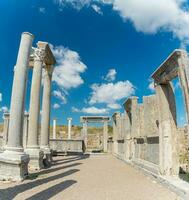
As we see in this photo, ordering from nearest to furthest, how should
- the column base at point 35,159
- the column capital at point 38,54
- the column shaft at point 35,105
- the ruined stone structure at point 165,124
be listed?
the ruined stone structure at point 165,124
the column base at point 35,159
the column shaft at point 35,105
the column capital at point 38,54

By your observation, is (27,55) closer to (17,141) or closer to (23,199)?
(17,141)

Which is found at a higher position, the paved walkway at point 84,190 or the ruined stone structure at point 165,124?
the ruined stone structure at point 165,124

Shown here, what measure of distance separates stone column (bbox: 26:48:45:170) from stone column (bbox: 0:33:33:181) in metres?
2.74

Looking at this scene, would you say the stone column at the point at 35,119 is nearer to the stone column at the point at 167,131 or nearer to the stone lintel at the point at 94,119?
the stone column at the point at 167,131

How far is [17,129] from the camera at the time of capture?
9711 millimetres

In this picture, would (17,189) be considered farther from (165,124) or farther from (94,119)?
(94,119)

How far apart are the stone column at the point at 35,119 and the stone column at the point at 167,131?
5648mm

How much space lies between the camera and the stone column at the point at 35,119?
1266 cm

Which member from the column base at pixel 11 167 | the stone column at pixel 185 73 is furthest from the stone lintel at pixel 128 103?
the column base at pixel 11 167

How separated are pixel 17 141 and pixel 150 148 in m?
5.39

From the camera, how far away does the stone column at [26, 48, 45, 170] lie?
12.7 meters

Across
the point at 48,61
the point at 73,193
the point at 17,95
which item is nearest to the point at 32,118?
the point at 17,95

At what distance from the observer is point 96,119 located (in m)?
34.4

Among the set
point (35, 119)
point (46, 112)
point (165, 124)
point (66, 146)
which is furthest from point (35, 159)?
point (66, 146)
